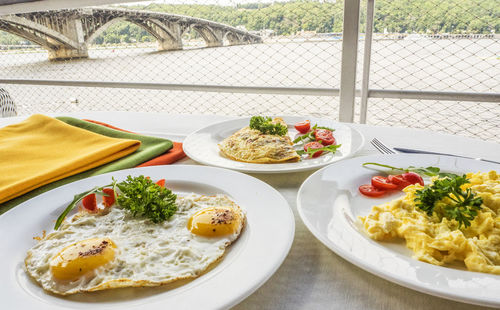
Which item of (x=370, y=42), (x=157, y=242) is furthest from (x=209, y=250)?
(x=370, y=42)

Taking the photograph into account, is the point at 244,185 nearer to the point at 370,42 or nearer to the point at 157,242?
the point at 157,242

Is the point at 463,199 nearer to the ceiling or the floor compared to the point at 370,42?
nearer to the floor

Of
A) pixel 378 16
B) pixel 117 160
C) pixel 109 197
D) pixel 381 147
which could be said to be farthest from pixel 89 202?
pixel 378 16

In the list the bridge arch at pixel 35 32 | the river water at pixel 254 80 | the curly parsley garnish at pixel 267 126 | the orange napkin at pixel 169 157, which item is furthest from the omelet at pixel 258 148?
the bridge arch at pixel 35 32

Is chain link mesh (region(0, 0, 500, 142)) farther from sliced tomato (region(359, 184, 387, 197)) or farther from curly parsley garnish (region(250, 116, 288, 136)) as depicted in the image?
sliced tomato (region(359, 184, 387, 197))

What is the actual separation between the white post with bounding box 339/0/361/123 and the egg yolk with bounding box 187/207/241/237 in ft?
6.74

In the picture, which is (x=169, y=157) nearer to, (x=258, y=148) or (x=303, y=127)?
(x=258, y=148)

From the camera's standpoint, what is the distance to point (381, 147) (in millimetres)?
1209

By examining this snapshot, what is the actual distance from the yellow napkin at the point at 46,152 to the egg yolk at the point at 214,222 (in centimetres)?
53

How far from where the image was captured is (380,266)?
1.83 ft

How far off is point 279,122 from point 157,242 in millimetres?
884

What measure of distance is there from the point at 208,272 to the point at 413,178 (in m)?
0.62

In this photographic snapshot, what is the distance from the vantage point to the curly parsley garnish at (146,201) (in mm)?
766

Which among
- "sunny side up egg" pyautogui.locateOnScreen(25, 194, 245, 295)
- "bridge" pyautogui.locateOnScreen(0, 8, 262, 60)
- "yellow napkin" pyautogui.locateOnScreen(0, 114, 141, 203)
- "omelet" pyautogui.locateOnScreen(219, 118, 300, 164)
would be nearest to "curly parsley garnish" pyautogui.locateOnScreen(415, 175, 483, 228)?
"sunny side up egg" pyautogui.locateOnScreen(25, 194, 245, 295)
